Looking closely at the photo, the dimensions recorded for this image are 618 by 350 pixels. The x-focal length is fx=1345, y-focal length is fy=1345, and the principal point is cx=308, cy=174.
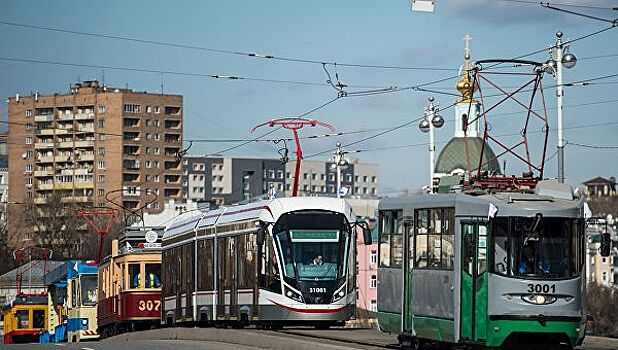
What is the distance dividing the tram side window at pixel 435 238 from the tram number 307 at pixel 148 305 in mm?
23191

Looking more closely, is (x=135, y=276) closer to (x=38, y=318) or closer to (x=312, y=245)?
(x=312, y=245)

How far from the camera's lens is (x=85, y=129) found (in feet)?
566

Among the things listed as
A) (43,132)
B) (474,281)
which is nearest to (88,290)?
(474,281)

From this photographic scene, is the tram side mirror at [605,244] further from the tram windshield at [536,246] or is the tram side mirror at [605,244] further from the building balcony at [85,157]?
the building balcony at [85,157]

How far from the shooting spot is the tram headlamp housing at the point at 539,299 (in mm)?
21984

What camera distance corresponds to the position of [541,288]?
72.3ft

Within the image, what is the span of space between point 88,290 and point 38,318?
16.7 m

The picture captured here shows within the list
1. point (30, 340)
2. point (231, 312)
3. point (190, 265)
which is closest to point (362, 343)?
point (231, 312)

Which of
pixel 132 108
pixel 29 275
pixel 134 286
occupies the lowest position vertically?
pixel 29 275

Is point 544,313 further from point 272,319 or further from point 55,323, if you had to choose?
point 55,323

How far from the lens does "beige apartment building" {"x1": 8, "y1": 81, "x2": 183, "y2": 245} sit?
169875mm

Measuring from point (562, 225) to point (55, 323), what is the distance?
149 feet

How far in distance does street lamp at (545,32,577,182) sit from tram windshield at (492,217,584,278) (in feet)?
48.1

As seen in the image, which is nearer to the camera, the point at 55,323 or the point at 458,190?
the point at 458,190
